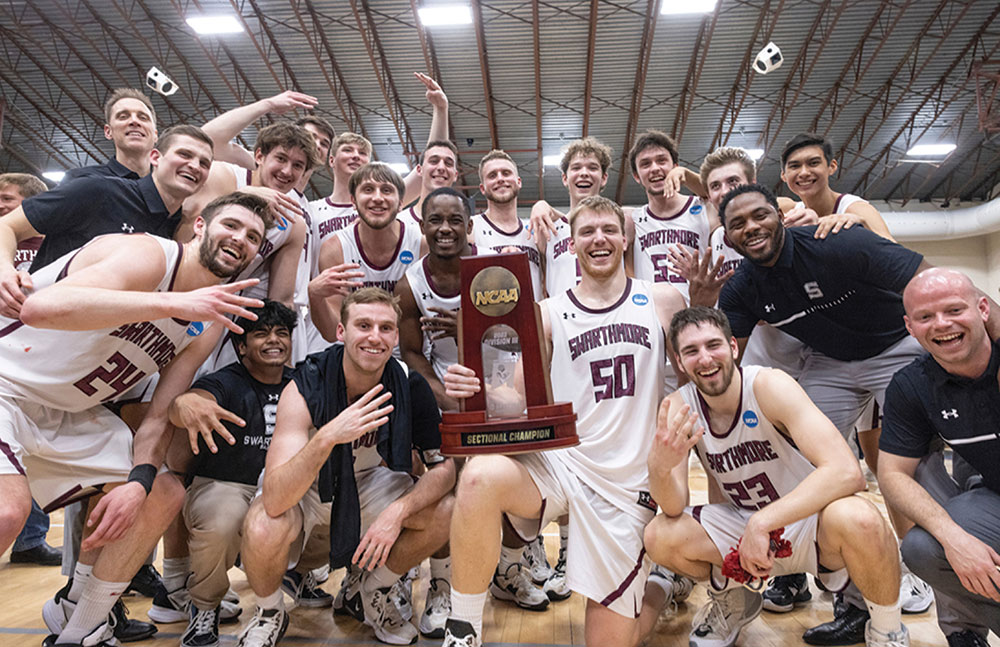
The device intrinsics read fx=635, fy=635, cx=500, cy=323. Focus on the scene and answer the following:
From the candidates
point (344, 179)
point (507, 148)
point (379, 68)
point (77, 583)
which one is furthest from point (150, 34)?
point (77, 583)

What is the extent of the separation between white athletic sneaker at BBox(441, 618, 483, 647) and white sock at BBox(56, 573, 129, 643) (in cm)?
157

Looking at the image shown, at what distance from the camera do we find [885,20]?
1145 centimetres

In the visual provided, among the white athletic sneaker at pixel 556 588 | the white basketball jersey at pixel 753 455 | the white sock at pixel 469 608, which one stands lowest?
the white athletic sneaker at pixel 556 588

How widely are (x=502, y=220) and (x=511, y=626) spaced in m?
2.69

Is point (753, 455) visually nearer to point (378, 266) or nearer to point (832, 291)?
point (832, 291)

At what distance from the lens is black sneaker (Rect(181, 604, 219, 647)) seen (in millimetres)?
3033

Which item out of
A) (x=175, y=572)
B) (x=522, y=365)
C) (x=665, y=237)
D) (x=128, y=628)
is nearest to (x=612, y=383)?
(x=522, y=365)

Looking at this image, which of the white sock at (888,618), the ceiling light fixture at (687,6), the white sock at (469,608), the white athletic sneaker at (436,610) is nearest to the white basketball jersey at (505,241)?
the white athletic sneaker at (436,610)

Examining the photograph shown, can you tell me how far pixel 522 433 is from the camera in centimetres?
274

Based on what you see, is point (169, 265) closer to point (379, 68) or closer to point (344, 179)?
A: point (344, 179)

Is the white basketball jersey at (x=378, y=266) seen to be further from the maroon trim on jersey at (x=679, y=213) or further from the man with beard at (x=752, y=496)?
the man with beard at (x=752, y=496)

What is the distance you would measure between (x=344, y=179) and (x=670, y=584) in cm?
393

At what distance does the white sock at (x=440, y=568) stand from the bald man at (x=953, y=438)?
2159 mm

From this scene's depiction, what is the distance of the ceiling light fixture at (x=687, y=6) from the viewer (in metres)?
10.6
